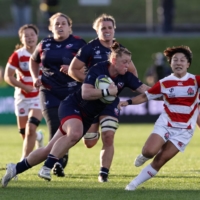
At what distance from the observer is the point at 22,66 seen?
475 inches

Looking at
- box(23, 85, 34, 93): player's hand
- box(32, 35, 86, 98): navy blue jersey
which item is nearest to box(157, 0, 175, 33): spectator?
box(23, 85, 34, 93): player's hand

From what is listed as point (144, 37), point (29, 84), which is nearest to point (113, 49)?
point (29, 84)

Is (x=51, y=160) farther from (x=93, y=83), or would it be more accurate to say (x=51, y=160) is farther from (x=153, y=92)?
(x=153, y=92)

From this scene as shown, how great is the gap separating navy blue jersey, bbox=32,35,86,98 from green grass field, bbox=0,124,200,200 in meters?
1.24

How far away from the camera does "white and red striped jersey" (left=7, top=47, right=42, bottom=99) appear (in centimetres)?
1198

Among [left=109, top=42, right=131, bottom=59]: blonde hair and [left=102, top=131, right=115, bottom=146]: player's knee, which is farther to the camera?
[left=102, top=131, right=115, bottom=146]: player's knee

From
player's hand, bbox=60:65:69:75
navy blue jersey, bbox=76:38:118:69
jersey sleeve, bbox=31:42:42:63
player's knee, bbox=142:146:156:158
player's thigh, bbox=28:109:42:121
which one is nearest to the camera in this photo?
player's knee, bbox=142:146:156:158

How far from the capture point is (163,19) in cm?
3073

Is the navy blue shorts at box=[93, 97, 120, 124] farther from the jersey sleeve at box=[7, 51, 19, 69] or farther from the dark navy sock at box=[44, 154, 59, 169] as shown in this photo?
the jersey sleeve at box=[7, 51, 19, 69]

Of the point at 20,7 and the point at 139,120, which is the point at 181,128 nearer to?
the point at 139,120

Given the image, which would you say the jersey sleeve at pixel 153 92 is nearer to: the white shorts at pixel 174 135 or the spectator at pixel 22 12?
the white shorts at pixel 174 135

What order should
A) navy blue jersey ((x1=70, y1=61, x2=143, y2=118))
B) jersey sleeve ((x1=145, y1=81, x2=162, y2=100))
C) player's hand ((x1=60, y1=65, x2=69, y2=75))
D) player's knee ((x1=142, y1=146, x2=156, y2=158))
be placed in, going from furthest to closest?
player's hand ((x1=60, y1=65, x2=69, y2=75))
jersey sleeve ((x1=145, y1=81, x2=162, y2=100))
navy blue jersey ((x1=70, y1=61, x2=143, y2=118))
player's knee ((x1=142, y1=146, x2=156, y2=158))

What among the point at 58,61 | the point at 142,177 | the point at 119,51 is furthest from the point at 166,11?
the point at 142,177

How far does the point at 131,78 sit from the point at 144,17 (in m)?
28.7
